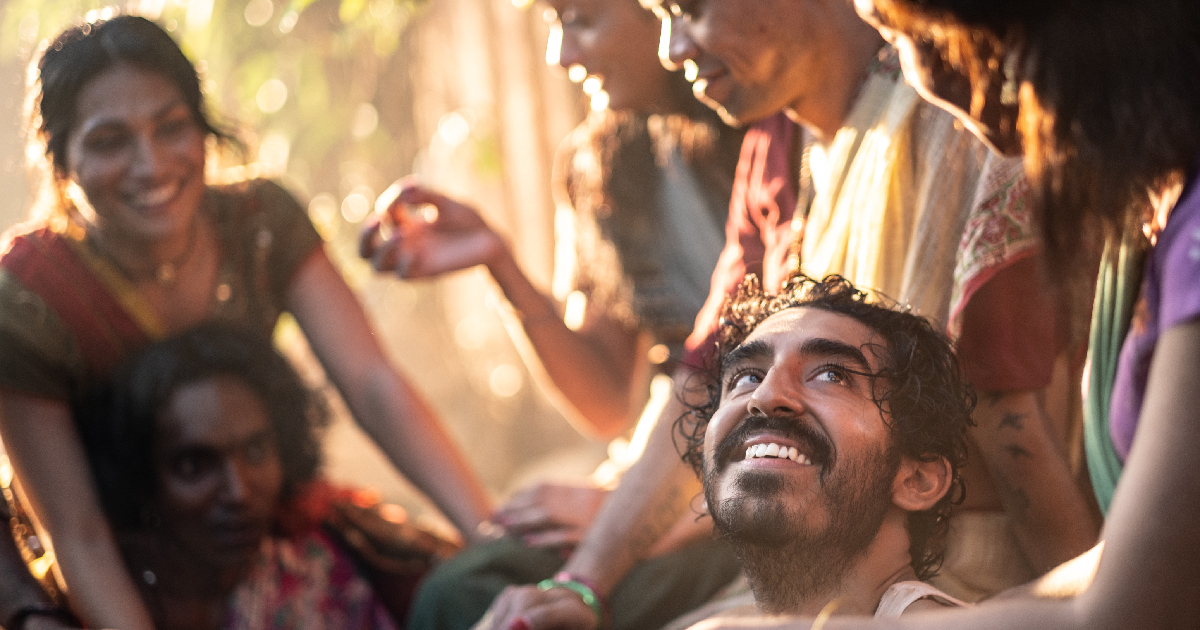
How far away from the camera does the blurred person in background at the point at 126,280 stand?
7.30ft

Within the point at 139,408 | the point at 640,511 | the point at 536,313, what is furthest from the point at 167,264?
the point at 640,511

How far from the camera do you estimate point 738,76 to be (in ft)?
6.55

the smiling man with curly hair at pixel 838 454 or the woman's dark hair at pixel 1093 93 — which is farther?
the smiling man with curly hair at pixel 838 454

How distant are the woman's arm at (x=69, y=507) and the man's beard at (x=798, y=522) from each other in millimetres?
1252

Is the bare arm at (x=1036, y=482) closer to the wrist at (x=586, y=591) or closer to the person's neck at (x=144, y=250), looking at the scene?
the wrist at (x=586, y=591)

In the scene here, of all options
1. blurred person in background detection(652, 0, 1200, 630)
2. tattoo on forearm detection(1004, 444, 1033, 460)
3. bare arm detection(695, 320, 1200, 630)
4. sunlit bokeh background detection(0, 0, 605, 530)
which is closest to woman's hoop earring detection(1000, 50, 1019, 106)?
blurred person in background detection(652, 0, 1200, 630)

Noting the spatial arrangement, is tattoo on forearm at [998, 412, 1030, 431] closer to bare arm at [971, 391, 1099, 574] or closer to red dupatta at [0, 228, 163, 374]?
bare arm at [971, 391, 1099, 574]

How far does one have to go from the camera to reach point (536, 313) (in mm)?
2875

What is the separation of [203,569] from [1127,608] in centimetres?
188

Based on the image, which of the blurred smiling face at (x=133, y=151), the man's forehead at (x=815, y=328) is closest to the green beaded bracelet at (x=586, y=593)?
the man's forehead at (x=815, y=328)

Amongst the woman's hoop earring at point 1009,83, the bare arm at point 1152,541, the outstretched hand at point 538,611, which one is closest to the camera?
the bare arm at point 1152,541

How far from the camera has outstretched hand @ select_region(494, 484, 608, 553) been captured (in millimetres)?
2279

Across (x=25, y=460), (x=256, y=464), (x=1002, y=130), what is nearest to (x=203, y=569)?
(x=256, y=464)

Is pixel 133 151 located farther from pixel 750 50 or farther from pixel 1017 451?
pixel 1017 451
